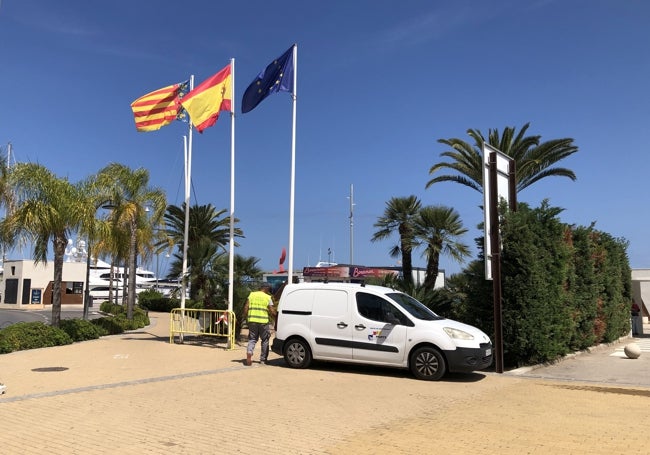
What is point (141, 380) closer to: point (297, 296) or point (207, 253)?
point (297, 296)

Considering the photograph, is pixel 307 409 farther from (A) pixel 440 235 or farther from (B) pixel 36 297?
(B) pixel 36 297

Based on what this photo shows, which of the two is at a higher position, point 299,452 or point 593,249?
point 593,249

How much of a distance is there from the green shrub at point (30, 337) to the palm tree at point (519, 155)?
1622cm

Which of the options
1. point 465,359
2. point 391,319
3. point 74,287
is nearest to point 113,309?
point 74,287

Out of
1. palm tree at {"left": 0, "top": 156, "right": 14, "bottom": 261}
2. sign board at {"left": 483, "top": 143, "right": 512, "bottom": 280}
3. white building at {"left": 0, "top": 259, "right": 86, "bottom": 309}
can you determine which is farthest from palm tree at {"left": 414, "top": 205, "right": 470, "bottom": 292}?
white building at {"left": 0, "top": 259, "right": 86, "bottom": 309}

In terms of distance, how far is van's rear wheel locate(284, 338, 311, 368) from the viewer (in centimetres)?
1166

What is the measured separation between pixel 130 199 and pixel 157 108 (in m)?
9.30

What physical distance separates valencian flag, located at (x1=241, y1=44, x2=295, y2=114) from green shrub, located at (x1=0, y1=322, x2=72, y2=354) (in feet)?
28.5

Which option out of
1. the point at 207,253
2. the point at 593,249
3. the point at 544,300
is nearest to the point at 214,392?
the point at 544,300

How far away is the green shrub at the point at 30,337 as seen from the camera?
14.4m

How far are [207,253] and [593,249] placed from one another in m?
12.6

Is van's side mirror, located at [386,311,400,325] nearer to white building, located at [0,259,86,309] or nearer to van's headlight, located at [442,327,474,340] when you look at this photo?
van's headlight, located at [442,327,474,340]

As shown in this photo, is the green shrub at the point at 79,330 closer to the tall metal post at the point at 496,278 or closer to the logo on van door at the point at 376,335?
the logo on van door at the point at 376,335

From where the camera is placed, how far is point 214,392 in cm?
897
